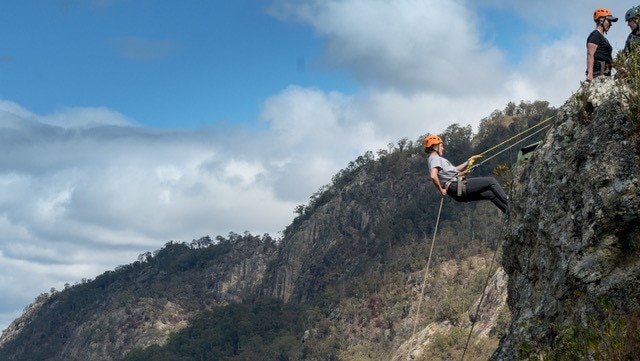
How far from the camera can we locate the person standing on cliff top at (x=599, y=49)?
1109cm

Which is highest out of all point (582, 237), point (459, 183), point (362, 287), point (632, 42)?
point (362, 287)

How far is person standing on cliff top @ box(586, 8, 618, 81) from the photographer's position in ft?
36.4

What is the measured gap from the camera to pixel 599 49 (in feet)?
37.2

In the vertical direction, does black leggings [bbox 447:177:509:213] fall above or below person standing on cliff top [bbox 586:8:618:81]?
below

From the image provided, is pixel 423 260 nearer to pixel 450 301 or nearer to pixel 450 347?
pixel 450 301

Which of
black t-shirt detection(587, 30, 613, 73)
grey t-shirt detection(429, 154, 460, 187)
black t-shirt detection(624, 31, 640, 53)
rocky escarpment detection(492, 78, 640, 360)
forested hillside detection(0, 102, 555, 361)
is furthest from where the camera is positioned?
forested hillside detection(0, 102, 555, 361)

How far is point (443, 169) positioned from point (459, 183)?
40 cm

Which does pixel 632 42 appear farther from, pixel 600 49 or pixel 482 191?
pixel 482 191

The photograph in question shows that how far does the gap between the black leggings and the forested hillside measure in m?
76.7

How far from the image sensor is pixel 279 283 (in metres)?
192

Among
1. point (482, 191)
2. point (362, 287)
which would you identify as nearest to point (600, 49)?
point (482, 191)

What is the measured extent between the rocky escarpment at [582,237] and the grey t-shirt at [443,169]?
1544 mm

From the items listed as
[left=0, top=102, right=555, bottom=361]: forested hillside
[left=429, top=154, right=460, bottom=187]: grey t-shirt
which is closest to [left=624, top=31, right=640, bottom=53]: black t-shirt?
[left=429, top=154, right=460, bottom=187]: grey t-shirt

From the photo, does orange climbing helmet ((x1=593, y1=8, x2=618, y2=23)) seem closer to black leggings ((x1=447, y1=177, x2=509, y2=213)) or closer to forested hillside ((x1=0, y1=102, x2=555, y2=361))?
black leggings ((x1=447, y1=177, x2=509, y2=213))
